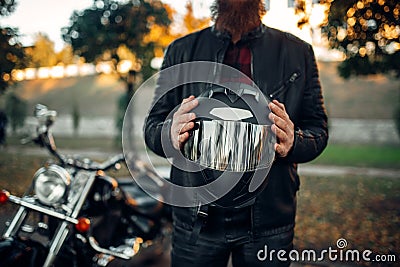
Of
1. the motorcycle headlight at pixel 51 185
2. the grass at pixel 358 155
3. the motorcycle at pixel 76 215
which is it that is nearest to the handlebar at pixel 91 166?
the motorcycle at pixel 76 215

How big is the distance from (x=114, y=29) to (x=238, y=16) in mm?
2467

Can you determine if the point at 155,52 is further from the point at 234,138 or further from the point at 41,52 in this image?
the point at 234,138

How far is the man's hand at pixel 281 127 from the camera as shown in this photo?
1.14 m

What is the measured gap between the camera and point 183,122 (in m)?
1.18

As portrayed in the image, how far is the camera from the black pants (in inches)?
53.4

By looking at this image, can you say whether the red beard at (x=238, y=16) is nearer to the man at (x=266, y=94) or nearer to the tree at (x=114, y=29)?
the man at (x=266, y=94)

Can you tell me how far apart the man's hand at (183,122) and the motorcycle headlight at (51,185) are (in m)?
1.19

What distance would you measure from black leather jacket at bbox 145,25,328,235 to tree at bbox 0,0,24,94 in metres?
1.44

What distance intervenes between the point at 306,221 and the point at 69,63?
319cm

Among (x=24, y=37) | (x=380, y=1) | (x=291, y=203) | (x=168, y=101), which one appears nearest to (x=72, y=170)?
(x=24, y=37)

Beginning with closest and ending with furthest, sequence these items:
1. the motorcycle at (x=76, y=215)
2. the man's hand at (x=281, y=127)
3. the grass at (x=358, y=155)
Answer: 1. the man's hand at (x=281, y=127)
2. the motorcycle at (x=76, y=215)
3. the grass at (x=358, y=155)

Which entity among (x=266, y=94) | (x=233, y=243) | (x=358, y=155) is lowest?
(x=358, y=155)

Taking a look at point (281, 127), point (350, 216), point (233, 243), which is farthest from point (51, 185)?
point (350, 216)

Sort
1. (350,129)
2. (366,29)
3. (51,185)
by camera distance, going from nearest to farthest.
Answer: (51,185)
(366,29)
(350,129)
